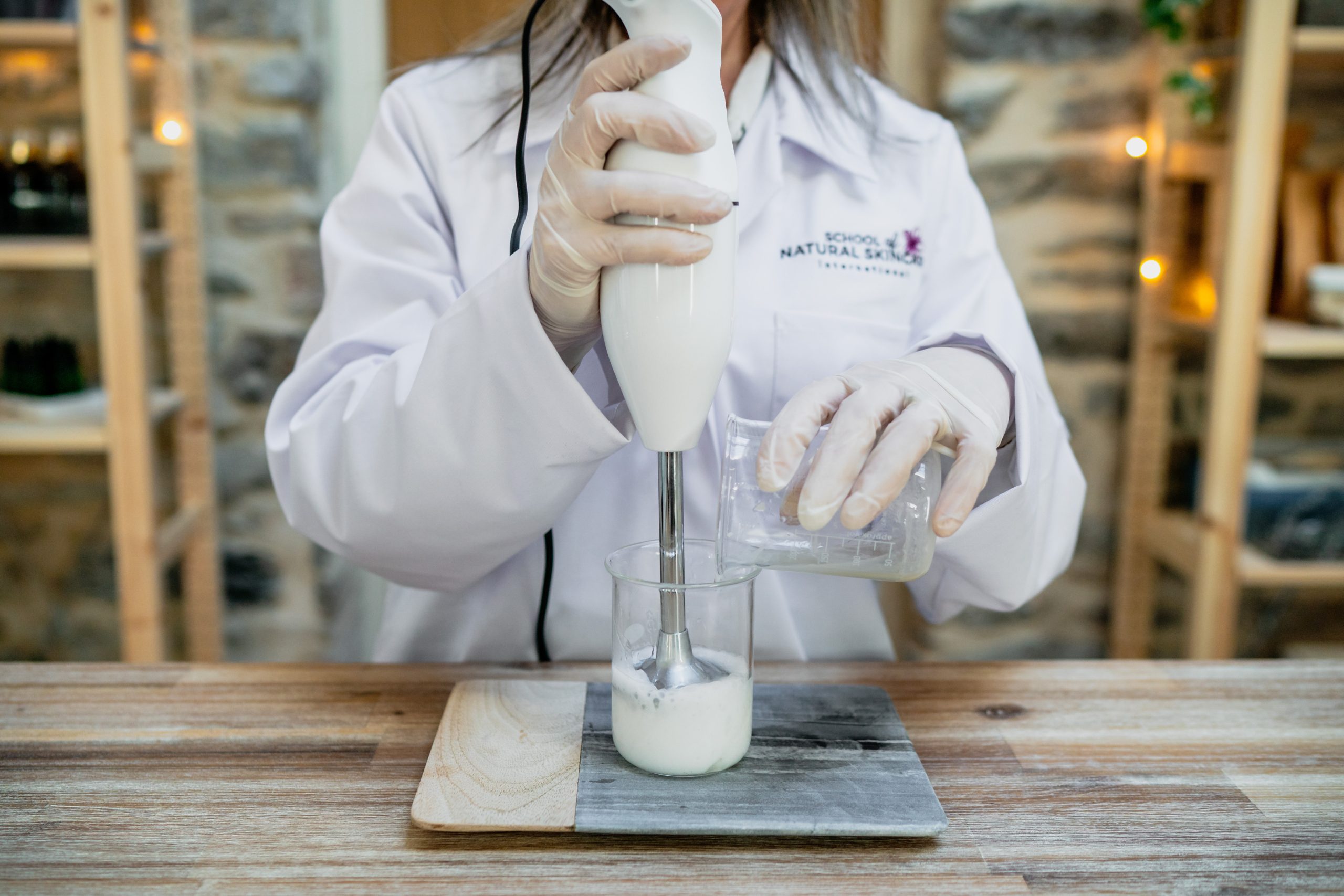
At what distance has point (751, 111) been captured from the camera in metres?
0.98

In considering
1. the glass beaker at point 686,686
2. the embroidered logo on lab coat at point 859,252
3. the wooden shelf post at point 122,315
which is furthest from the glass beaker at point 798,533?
the wooden shelf post at point 122,315

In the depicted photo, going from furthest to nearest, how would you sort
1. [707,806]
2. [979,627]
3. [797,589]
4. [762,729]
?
[979,627] → [797,589] → [762,729] → [707,806]

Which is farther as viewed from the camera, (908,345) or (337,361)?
(908,345)

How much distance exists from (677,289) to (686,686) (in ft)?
0.76

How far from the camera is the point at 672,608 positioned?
2.05 feet

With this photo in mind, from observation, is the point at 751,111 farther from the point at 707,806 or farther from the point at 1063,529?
the point at 707,806

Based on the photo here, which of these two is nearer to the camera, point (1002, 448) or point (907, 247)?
point (1002, 448)

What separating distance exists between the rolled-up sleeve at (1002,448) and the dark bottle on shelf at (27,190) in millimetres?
1482

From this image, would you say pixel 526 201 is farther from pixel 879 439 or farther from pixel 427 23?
pixel 427 23

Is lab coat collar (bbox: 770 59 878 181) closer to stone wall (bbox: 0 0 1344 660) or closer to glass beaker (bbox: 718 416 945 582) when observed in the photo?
glass beaker (bbox: 718 416 945 582)

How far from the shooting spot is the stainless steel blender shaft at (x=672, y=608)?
0.62 metres

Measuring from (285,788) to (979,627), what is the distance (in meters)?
1.42

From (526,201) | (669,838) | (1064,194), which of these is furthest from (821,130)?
(1064,194)

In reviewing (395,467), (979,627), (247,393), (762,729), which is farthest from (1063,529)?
(247,393)
